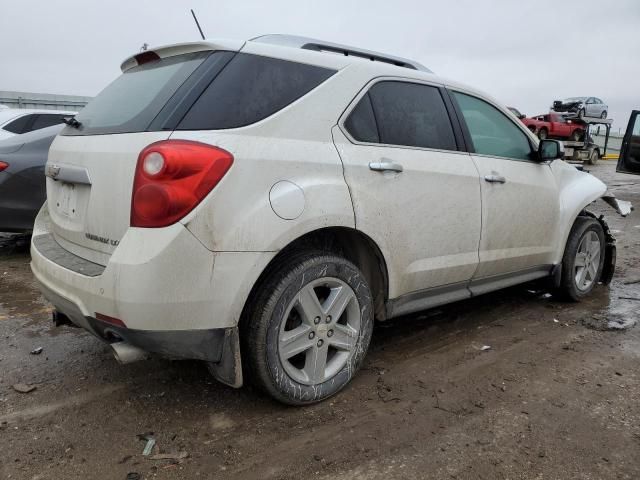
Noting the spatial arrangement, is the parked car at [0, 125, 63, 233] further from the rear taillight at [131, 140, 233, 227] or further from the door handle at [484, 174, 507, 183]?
the door handle at [484, 174, 507, 183]

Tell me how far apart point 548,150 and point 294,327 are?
249 centimetres

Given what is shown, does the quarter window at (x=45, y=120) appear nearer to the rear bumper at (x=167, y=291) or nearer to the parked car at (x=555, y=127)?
the rear bumper at (x=167, y=291)

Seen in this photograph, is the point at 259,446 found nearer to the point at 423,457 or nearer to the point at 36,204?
the point at 423,457

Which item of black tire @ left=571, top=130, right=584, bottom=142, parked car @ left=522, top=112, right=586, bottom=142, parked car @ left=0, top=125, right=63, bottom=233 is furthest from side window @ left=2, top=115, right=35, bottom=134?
black tire @ left=571, top=130, right=584, bottom=142

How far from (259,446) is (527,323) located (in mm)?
2545

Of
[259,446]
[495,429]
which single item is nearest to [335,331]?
[259,446]

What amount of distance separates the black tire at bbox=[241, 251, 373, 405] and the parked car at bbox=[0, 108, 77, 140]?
540 cm

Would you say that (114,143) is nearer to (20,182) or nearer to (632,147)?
(20,182)

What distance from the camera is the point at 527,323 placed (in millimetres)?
4039

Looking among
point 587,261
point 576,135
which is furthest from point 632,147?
point 576,135

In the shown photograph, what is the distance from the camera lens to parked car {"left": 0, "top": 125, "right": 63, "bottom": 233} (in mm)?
5098

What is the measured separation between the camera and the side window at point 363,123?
2.71 meters

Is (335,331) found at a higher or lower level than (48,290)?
lower

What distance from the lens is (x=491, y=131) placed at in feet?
12.1
